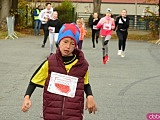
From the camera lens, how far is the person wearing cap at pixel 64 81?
4.61 m

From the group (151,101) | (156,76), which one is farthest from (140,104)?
(156,76)

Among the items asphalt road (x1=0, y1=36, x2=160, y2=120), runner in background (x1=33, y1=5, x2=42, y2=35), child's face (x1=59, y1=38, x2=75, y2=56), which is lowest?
asphalt road (x1=0, y1=36, x2=160, y2=120)

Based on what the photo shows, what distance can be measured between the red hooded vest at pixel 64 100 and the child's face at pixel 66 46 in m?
0.08

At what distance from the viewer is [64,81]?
4.72 m

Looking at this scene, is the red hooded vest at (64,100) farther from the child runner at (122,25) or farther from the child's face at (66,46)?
the child runner at (122,25)

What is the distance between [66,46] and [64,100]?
0.55 metres

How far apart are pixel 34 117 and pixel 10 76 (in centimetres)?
447

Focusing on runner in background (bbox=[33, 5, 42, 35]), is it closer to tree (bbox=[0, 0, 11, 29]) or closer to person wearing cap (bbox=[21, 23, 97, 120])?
tree (bbox=[0, 0, 11, 29])

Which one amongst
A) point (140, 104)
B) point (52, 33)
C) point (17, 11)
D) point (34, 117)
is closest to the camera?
point (34, 117)

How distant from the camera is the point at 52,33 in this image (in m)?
16.6

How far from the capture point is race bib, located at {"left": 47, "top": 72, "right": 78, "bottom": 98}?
4664mm

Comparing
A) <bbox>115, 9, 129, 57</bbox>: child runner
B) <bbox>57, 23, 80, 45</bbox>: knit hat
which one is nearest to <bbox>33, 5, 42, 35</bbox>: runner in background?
<bbox>115, 9, 129, 57</bbox>: child runner

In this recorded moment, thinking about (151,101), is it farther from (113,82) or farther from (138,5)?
(138,5)

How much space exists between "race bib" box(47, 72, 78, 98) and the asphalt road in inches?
102
